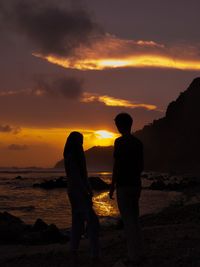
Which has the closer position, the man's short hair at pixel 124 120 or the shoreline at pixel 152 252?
the man's short hair at pixel 124 120

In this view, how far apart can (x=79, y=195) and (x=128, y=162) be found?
113 centimetres

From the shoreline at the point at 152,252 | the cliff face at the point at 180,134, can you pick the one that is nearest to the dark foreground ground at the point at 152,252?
the shoreline at the point at 152,252

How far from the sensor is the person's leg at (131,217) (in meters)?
7.80

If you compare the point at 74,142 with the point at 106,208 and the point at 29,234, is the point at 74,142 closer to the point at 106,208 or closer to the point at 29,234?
the point at 29,234

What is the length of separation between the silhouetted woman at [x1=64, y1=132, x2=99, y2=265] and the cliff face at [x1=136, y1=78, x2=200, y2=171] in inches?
4484

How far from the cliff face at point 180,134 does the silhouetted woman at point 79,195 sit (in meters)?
114

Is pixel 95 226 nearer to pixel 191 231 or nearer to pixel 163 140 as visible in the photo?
pixel 191 231

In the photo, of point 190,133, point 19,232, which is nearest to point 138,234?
point 19,232

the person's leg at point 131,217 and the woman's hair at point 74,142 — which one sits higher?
the woman's hair at point 74,142

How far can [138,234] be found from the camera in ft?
25.7

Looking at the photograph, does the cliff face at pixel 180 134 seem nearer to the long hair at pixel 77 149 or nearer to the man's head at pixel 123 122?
the long hair at pixel 77 149

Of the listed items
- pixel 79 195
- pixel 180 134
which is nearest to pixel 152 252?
pixel 79 195

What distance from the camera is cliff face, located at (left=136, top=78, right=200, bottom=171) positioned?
122m

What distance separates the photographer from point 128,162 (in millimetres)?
7844
